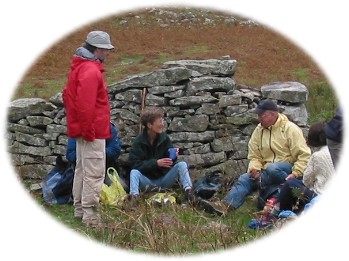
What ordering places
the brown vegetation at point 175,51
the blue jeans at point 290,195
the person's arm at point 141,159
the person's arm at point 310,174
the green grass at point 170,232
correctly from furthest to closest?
the brown vegetation at point 175,51
the person's arm at point 141,159
the blue jeans at point 290,195
the person's arm at point 310,174
the green grass at point 170,232

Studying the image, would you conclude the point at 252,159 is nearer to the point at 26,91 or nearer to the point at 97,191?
the point at 97,191

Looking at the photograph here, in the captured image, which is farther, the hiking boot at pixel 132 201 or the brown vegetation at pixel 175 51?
the brown vegetation at pixel 175 51

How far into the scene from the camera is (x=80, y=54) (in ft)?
20.3

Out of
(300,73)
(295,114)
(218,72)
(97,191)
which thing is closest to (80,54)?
(97,191)

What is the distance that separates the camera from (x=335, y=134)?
5324 millimetres

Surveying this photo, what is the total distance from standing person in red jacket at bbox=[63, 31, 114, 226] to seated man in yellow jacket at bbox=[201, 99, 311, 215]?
3.85 ft

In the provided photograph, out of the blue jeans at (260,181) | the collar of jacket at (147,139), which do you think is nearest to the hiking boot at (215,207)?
the blue jeans at (260,181)

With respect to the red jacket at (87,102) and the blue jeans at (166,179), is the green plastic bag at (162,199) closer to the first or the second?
the blue jeans at (166,179)

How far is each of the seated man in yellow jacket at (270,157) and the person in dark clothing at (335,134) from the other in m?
1.10

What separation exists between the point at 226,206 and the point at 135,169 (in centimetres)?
119

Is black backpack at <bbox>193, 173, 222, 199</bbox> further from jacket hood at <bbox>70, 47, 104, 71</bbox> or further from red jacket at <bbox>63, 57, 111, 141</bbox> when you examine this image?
jacket hood at <bbox>70, 47, 104, 71</bbox>

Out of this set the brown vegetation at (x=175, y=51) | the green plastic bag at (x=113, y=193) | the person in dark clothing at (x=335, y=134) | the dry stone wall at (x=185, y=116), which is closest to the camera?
the person in dark clothing at (x=335, y=134)

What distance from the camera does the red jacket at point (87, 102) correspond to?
19.6 feet

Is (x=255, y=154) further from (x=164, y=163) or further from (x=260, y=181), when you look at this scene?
(x=164, y=163)
